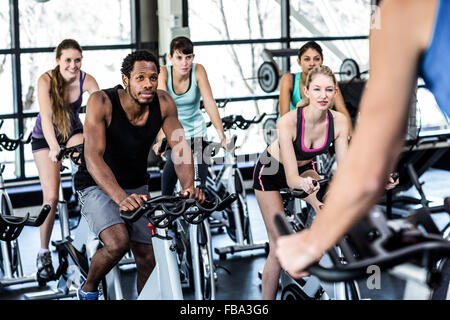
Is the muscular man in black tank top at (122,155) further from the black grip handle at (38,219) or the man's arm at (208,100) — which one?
the man's arm at (208,100)

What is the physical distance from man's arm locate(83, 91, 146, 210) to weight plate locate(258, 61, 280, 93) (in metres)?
3.16

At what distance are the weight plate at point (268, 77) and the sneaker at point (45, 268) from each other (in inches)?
105

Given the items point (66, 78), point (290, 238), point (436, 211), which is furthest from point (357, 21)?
point (290, 238)

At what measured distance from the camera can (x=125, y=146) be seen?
2.86 metres

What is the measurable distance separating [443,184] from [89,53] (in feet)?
12.9

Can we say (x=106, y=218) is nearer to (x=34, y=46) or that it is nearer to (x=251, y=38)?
(x=34, y=46)

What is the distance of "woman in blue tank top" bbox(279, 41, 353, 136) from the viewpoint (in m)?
3.97

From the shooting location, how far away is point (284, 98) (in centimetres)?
409

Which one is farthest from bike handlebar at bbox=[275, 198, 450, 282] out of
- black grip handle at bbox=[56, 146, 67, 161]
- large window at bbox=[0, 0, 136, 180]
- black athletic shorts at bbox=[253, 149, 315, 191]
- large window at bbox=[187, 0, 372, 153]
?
large window at bbox=[187, 0, 372, 153]

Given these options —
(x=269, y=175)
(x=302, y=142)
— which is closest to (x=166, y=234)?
(x=269, y=175)

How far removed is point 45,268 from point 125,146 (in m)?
1.50

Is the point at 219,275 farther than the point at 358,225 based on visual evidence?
Yes

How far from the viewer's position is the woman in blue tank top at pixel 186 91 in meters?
4.08

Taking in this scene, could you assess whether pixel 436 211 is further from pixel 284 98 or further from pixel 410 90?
pixel 410 90
